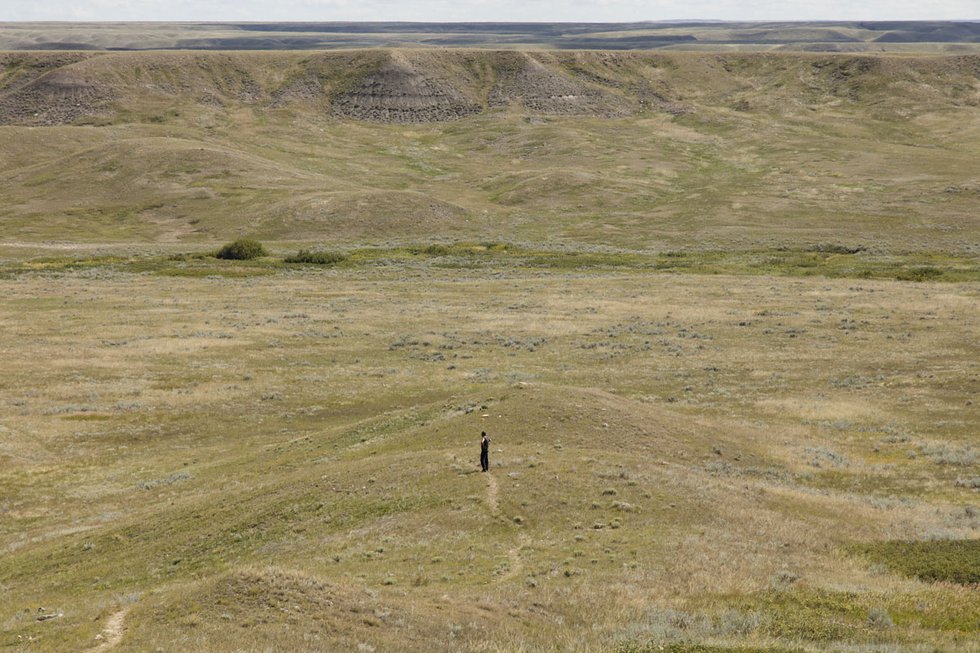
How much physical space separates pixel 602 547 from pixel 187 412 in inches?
1314

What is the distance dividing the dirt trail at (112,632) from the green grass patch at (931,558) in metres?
19.7

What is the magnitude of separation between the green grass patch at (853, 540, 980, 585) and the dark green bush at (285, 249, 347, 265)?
95.9 m

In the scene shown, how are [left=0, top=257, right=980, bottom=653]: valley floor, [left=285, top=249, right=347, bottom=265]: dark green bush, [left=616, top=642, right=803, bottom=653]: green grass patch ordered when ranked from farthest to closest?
[left=285, top=249, right=347, bottom=265]: dark green bush, [left=0, top=257, right=980, bottom=653]: valley floor, [left=616, top=642, right=803, bottom=653]: green grass patch

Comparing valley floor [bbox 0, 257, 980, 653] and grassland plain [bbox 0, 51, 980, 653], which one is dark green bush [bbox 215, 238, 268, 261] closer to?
grassland plain [bbox 0, 51, 980, 653]

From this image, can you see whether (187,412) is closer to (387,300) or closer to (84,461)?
(84,461)

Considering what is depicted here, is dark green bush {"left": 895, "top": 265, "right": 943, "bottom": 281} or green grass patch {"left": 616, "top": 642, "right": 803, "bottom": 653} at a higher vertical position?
green grass patch {"left": 616, "top": 642, "right": 803, "bottom": 653}

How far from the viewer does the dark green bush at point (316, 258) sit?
114625 mm

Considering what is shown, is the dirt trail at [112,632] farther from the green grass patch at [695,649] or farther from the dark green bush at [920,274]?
the dark green bush at [920,274]

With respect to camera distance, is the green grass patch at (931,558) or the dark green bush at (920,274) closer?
the green grass patch at (931,558)

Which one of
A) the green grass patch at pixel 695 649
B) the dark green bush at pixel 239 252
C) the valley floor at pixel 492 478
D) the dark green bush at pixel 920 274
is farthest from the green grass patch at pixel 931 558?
the dark green bush at pixel 239 252

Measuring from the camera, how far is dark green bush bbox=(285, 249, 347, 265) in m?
115

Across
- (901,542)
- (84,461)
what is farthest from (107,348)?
(901,542)

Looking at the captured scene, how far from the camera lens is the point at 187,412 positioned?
5062 centimetres

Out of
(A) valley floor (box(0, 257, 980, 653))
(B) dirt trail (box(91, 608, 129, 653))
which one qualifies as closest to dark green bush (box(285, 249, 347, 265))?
(A) valley floor (box(0, 257, 980, 653))
